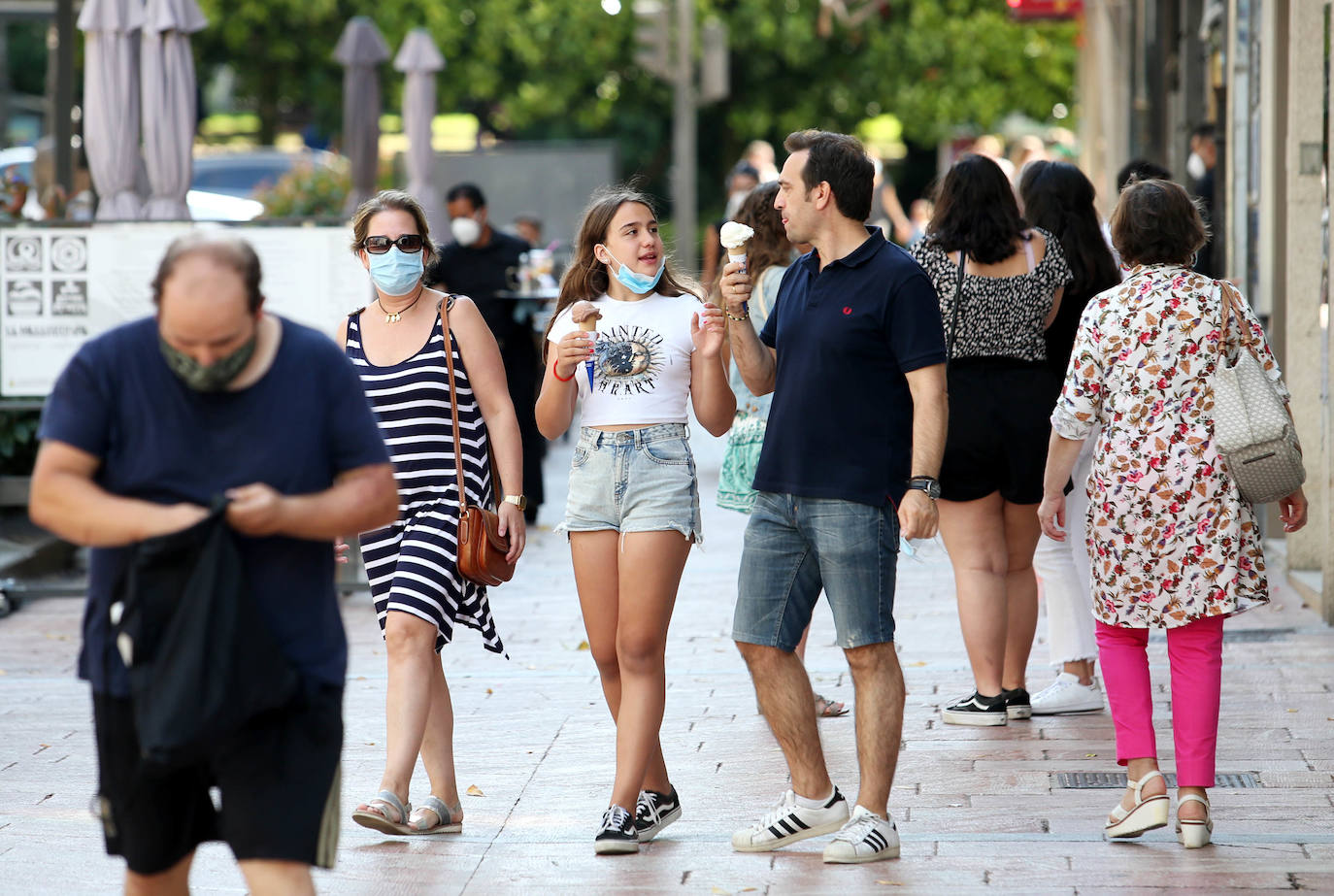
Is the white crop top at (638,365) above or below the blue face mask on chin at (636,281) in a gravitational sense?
below

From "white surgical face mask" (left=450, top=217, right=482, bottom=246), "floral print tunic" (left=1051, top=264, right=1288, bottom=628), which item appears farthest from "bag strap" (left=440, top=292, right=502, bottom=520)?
"white surgical face mask" (left=450, top=217, right=482, bottom=246)

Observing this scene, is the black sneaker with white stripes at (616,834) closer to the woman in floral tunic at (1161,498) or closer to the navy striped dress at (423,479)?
the navy striped dress at (423,479)

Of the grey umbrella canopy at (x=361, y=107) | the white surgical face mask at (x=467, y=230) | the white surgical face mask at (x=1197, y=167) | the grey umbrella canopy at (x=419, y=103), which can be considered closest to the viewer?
the white surgical face mask at (x=467, y=230)

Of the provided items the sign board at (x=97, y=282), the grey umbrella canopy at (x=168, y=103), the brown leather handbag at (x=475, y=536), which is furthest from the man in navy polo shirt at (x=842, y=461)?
the grey umbrella canopy at (x=168, y=103)

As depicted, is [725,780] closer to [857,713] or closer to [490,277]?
[857,713]

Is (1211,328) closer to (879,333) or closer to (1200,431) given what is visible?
(1200,431)

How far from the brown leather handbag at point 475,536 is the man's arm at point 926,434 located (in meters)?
1.17

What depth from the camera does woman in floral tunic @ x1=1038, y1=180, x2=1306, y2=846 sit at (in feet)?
16.5

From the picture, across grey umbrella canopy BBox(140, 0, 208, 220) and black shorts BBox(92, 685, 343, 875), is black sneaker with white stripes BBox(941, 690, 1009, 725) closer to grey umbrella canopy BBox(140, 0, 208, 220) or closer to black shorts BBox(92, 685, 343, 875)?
black shorts BBox(92, 685, 343, 875)

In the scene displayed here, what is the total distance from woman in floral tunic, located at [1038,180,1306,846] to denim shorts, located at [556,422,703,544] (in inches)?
43.4

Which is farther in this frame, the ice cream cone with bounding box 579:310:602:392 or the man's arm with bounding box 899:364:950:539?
the ice cream cone with bounding box 579:310:602:392

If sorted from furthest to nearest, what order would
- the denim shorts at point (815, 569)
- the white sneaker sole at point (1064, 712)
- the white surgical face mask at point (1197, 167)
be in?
the white surgical face mask at point (1197, 167) < the white sneaker sole at point (1064, 712) < the denim shorts at point (815, 569)

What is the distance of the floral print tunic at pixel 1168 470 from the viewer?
5016mm

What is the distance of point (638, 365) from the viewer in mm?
5148
